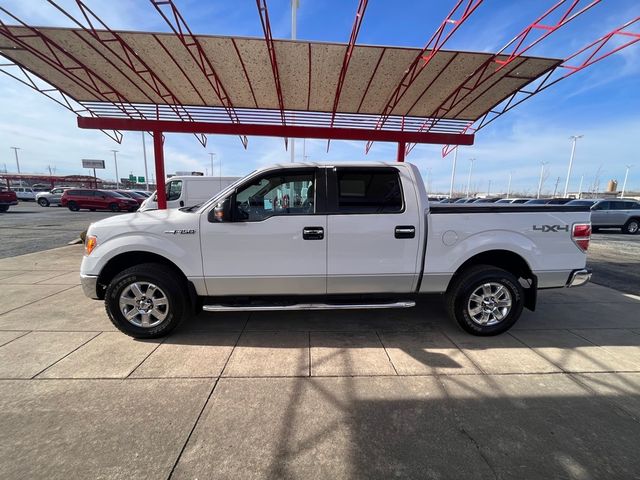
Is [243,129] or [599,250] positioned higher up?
[243,129]

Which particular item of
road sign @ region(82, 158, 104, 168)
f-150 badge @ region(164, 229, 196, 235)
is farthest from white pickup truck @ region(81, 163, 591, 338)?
road sign @ region(82, 158, 104, 168)

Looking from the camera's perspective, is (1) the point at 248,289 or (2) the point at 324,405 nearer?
(2) the point at 324,405

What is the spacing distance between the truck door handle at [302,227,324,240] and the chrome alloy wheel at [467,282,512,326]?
6.60 ft

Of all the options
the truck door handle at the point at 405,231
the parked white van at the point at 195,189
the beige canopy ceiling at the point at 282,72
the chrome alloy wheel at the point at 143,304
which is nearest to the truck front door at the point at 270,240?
the chrome alloy wheel at the point at 143,304

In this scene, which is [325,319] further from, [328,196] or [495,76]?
[495,76]

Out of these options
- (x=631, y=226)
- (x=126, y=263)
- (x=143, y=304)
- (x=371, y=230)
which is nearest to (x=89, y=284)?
(x=126, y=263)

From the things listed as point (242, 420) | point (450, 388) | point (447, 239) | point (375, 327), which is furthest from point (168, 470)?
point (447, 239)

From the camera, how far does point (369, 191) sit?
140 inches

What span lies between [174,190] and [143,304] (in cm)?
946

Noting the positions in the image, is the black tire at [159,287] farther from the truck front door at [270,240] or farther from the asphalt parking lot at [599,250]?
the asphalt parking lot at [599,250]

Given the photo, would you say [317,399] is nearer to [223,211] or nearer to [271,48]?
[223,211]

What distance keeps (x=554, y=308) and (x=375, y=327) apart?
10.2 ft

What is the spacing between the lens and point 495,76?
21.3 ft

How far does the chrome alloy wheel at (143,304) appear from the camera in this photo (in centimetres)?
344
